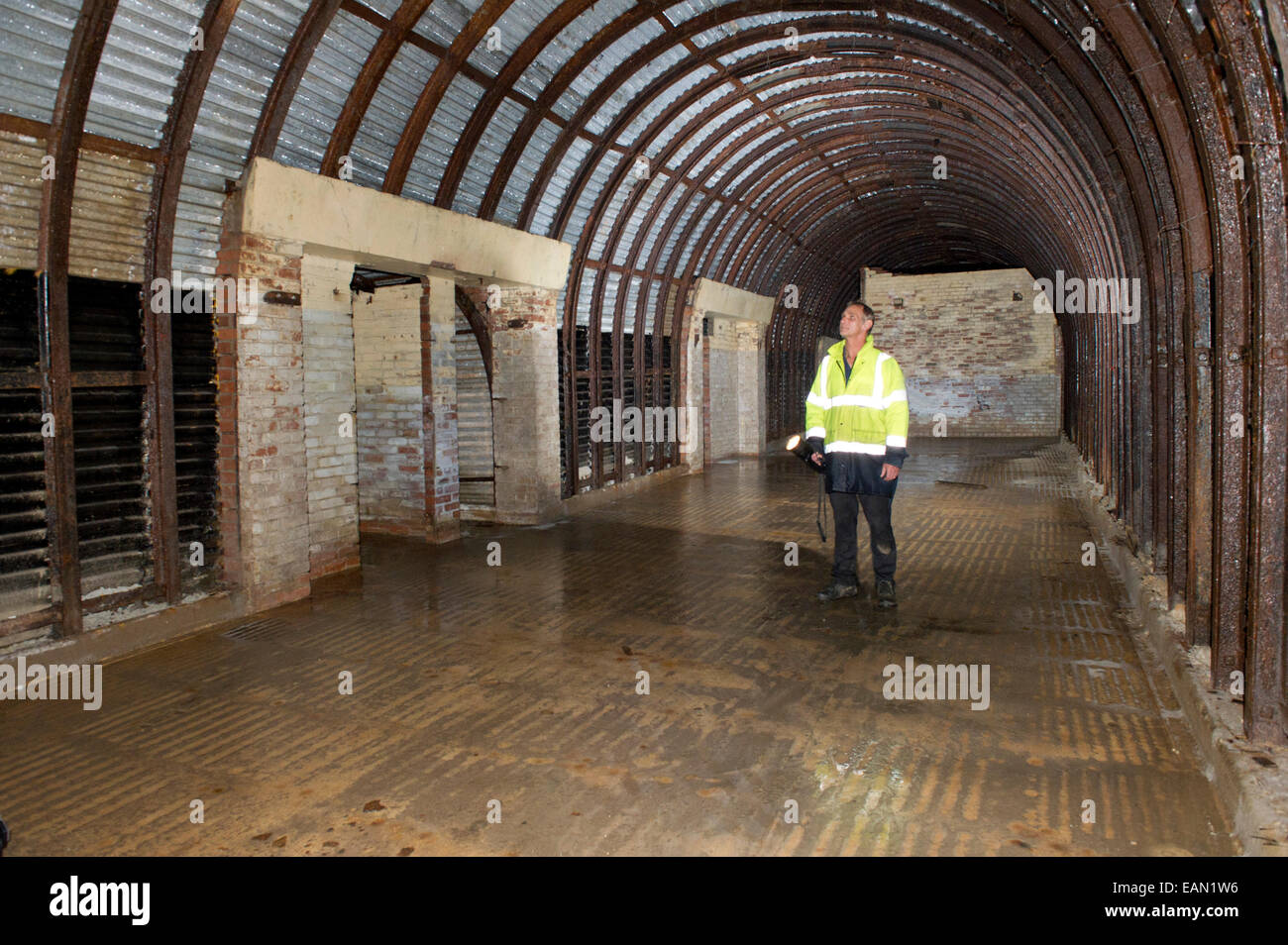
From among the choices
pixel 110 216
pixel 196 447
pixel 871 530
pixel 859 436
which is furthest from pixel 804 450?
pixel 110 216

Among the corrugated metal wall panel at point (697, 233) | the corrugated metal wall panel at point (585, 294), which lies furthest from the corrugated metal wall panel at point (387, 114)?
the corrugated metal wall panel at point (697, 233)

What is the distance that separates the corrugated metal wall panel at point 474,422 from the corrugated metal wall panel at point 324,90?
11.1ft

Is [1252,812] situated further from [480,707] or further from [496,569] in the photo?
[496,569]

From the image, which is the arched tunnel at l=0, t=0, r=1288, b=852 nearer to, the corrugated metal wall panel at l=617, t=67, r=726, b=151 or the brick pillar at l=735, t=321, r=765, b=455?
the corrugated metal wall panel at l=617, t=67, r=726, b=151

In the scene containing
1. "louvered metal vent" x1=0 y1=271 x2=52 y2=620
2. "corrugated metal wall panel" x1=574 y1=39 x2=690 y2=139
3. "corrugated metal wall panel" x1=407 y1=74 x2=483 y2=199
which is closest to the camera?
"louvered metal vent" x1=0 y1=271 x2=52 y2=620

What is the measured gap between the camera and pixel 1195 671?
414cm

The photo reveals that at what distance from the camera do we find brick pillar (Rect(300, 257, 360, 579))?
7164 millimetres

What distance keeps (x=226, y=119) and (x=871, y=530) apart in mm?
5250

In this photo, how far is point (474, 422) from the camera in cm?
1020

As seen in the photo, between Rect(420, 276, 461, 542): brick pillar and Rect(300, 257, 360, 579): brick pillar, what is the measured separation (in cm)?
104

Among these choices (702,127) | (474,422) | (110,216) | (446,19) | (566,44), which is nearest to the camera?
(110,216)

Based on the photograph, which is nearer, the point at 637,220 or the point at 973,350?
the point at 637,220

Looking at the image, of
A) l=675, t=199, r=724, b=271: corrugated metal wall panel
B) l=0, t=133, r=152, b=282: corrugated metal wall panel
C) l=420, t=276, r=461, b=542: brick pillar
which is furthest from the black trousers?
l=675, t=199, r=724, b=271: corrugated metal wall panel

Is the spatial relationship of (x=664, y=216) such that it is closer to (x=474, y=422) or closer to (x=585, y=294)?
(x=585, y=294)
